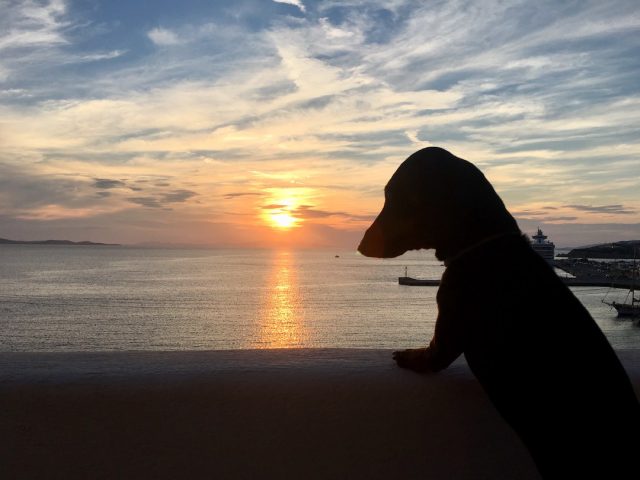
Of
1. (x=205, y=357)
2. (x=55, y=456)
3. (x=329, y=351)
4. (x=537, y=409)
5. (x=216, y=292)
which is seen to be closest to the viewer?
(x=537, y=409)

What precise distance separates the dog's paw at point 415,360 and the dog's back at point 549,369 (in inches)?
20.9

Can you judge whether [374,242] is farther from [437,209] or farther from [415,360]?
[415,360]

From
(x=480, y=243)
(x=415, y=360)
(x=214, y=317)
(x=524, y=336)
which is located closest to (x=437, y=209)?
(x=480, y=243)

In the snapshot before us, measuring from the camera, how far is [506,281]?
61.1 inches

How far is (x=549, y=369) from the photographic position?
56.5 inches

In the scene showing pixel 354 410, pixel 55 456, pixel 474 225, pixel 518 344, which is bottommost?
pixel 55 456

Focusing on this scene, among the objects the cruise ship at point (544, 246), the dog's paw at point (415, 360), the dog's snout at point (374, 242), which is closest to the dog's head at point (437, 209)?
the dog's snout at point (374, 242)

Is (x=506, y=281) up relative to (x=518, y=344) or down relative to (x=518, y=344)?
up

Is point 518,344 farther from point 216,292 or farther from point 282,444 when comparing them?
point 216,292

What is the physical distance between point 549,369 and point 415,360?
78 centimetres

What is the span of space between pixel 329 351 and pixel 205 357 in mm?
559

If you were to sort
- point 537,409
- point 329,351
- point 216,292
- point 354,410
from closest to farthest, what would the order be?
point 537,409 → point 354,410 → point 329,351 → point 216,292

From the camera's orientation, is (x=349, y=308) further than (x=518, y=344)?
Yes

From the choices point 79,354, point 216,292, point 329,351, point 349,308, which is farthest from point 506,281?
point 216,292
